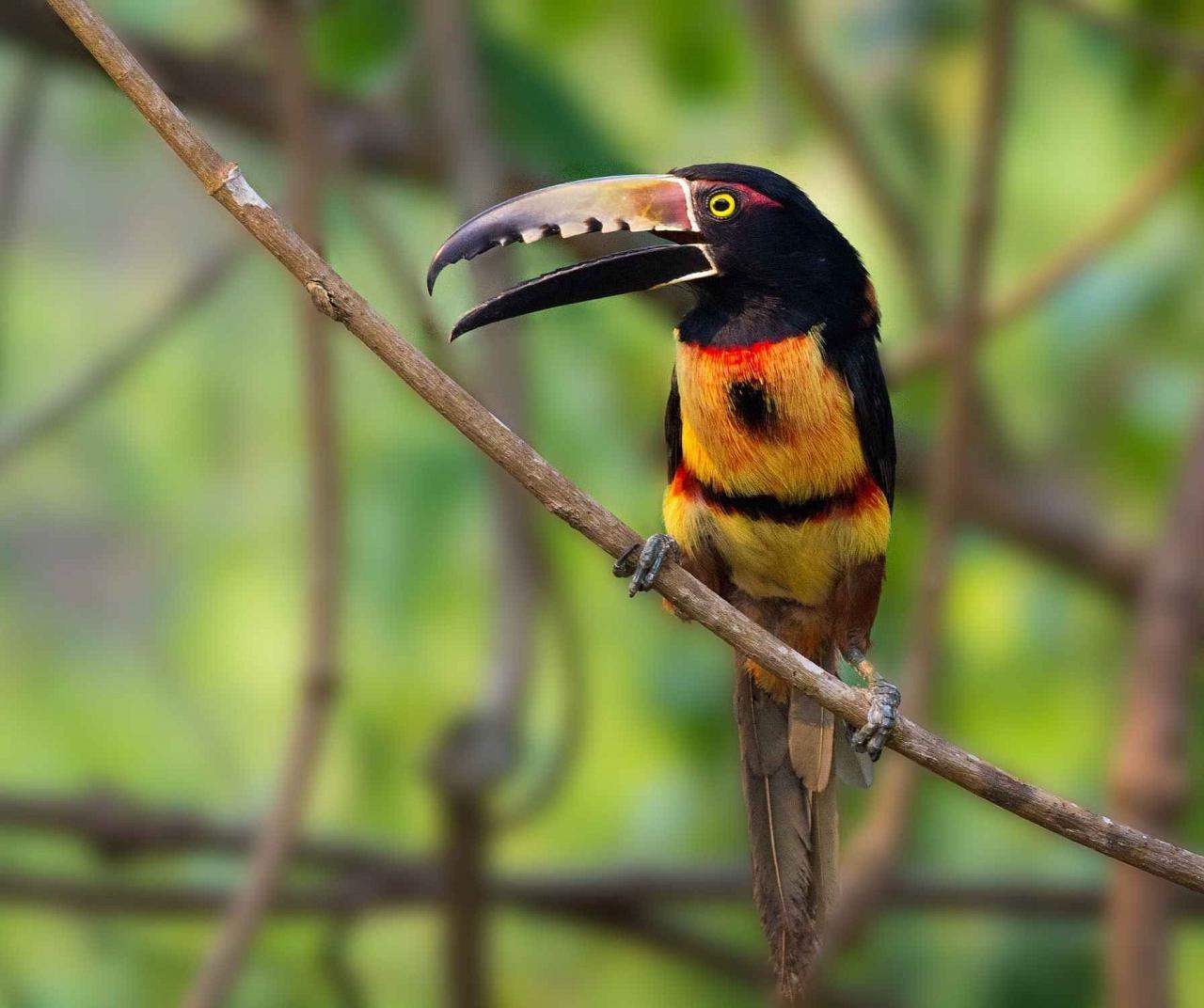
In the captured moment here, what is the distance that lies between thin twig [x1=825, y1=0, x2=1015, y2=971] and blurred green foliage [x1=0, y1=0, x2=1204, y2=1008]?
0.60 metres

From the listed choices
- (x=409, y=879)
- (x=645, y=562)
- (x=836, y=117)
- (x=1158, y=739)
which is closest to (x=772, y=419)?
(x=645, y=562)

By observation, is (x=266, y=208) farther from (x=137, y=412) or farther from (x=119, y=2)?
(x=137, y=412)

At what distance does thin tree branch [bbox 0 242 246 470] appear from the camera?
145 inches

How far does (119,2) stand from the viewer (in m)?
3.86

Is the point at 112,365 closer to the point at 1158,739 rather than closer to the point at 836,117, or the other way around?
the point at 836,117

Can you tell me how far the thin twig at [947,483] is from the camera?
322 cm

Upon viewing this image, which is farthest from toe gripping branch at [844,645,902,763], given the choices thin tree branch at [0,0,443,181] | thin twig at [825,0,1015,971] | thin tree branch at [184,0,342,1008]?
thin tree branch at [0,0,443,181]

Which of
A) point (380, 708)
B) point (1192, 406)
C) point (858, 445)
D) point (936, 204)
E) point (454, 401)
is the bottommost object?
point (454, 401)

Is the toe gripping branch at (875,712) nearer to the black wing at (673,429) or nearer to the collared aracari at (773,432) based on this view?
the collared aracari at (773,432)

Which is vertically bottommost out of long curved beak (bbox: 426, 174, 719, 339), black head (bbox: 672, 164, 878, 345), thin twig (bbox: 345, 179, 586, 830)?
long curved beak (bbox: 426, 174, 719, 339)

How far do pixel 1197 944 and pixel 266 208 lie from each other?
11.3ft

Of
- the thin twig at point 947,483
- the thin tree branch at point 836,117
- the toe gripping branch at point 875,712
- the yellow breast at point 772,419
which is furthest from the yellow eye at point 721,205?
the thin tree branch at point 836,117

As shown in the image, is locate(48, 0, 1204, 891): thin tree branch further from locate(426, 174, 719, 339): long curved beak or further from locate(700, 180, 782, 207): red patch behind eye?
locate(700, 180, 782, 207): red patch behind eye

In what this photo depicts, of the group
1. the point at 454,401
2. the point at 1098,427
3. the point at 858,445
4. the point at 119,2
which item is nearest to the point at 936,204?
the point at 1098,427
